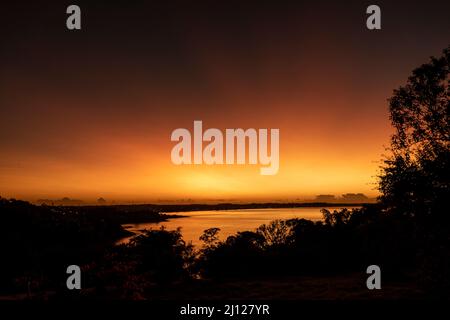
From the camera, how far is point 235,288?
2800 cm

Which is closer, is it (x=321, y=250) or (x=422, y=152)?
(x=422, y=152)

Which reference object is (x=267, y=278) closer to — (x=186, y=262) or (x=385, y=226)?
(x=186, y=262)

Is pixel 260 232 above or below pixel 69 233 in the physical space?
above

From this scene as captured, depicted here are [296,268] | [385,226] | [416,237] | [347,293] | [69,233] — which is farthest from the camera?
[69,233]

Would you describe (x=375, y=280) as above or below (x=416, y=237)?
below

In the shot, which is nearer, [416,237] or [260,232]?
[416,237]

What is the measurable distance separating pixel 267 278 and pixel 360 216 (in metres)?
13.3
